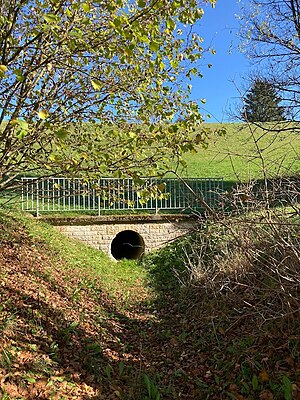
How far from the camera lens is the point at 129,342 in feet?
20.1

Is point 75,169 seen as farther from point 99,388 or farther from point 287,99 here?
point 287,99

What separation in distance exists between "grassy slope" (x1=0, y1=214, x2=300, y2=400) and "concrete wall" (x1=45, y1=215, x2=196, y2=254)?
3.80 m

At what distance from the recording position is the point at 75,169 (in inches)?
179

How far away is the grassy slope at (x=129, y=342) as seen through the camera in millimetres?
4215

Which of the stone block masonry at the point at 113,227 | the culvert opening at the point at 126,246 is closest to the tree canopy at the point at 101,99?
the stone block masonry at the point at 113,227

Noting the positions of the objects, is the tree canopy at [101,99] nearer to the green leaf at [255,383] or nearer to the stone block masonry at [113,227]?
the green leaf at [255,383]

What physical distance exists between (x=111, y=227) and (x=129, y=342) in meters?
7.21

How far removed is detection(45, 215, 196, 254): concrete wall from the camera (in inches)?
497

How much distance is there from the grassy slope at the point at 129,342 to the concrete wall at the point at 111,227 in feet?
12.5

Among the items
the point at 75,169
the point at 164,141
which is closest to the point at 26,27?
the point at 75,169

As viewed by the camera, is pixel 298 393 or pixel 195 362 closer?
pixel 298 393

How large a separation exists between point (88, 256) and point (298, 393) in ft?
27.1

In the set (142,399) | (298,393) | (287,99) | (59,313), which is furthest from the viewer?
(287,99)

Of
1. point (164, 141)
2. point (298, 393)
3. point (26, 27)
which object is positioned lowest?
point (298, 393)
